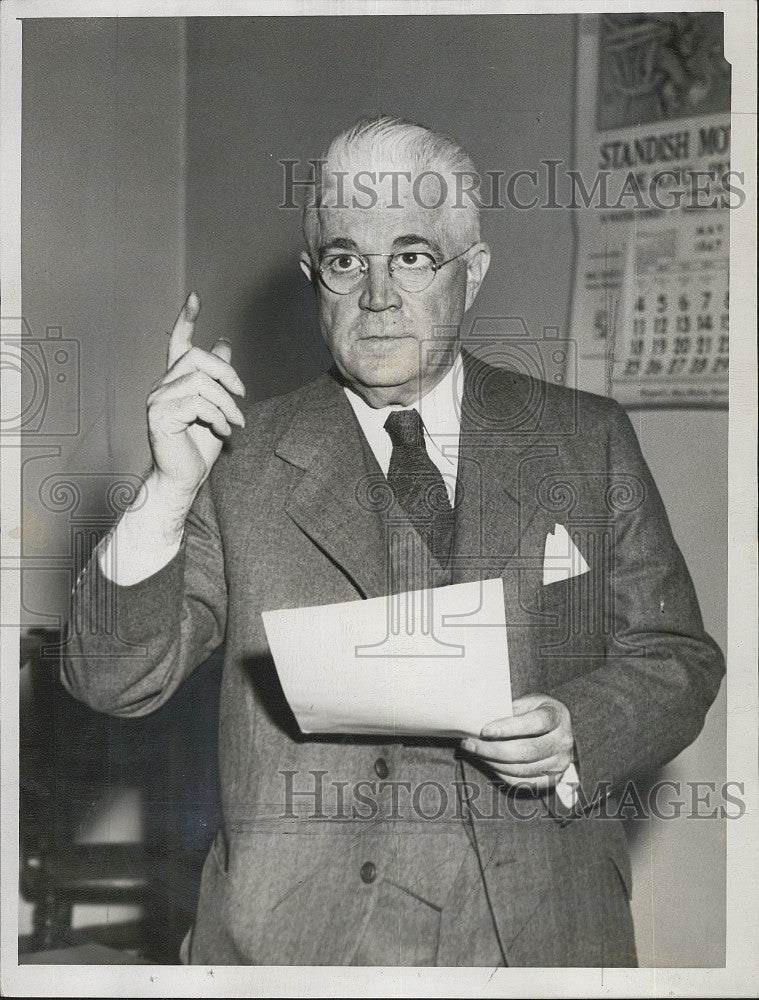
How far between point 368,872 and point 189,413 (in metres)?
0.84

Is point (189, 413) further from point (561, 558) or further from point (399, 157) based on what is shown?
point (561, 558)

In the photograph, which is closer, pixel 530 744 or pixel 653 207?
pixel 530 744

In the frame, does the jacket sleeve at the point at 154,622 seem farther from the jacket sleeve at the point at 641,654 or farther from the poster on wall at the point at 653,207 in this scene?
the poster on wall at the point at 653,207

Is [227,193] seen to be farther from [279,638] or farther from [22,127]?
[279,638]

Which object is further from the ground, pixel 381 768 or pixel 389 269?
pixel 389 269

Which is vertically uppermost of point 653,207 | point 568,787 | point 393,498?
point 653,207

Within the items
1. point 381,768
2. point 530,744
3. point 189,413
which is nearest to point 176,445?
point 189,413

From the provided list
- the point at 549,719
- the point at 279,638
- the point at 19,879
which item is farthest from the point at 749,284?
the point at 19,879

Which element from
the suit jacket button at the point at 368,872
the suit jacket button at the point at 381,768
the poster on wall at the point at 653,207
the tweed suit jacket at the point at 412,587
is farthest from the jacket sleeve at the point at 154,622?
the poster on wall at the point at 653,207

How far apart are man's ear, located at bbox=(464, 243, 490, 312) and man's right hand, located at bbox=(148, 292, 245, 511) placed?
1.41 feet

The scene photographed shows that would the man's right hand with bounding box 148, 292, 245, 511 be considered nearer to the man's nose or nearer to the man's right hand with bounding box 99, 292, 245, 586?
the man's right hand with bounding box 99, 292, 245, 586

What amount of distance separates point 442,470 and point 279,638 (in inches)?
15.8

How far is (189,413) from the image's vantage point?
185 centimetres

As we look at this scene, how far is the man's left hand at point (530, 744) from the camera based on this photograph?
180 cm
